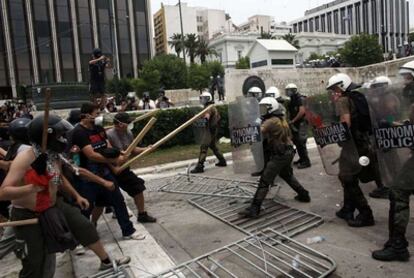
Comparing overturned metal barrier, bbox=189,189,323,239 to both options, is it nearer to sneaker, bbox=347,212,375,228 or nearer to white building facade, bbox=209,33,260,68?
sneaker, bbox=347,212,375,228

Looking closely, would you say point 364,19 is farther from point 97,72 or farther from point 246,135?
point 246,135

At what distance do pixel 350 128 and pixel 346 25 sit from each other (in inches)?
3531

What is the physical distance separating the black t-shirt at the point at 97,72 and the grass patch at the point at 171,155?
2.25 metres

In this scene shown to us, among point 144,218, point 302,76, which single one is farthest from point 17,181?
point 302,76

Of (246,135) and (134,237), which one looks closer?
(134,237)

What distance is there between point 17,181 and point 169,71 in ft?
121

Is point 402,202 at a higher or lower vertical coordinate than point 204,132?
lower

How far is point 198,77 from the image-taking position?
3906cm

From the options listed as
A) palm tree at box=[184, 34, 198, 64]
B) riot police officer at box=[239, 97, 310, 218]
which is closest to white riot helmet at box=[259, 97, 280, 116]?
riot police officer at box=[239, 97, 310, 218]

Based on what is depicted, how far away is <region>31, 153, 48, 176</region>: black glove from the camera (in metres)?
2.79

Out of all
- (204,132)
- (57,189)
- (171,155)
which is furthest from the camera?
(171,155)

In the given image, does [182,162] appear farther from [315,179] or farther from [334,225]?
[334,225]

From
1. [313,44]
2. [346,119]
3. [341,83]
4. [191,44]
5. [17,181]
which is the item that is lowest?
[17,181]

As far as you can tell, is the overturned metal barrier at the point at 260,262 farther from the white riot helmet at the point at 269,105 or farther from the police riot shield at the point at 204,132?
the police riot shield at the point at 204,132
